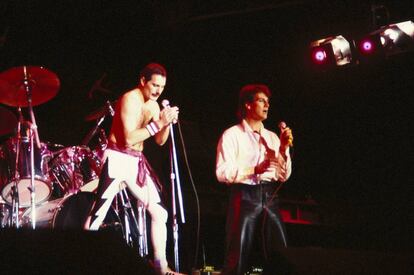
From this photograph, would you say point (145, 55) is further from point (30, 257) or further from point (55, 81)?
point (30, 257)

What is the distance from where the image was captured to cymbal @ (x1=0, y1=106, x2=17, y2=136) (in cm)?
588

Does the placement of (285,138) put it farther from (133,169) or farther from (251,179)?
(133,169)

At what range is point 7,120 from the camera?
235 inches

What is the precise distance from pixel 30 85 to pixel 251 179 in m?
2.55

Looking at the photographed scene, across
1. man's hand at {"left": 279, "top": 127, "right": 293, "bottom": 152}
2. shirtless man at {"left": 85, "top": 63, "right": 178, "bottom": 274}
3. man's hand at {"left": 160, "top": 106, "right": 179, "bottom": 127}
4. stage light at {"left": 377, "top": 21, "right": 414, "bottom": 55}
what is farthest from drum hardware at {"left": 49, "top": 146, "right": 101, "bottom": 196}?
stage light at {"left": 377, "top": 21, "right": 414, "bottom": 55}

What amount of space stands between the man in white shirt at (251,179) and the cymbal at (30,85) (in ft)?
6.57

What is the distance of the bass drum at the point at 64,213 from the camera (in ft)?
20.7

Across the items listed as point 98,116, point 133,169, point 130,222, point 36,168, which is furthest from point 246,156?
point 36,168

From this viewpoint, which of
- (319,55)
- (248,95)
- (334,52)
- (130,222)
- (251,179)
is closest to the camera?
(251,179)

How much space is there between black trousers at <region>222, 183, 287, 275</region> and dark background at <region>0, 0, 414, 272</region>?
88.4 inches

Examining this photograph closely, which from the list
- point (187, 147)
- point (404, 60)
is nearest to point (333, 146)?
point (404, 60)

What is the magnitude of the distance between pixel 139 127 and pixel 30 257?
3366 mm

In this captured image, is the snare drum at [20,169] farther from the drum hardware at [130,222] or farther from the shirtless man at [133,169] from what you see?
the shirtless man at [133,169]

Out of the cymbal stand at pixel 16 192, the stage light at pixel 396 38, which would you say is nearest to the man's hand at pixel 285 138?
the stage light at pixel 396 38
